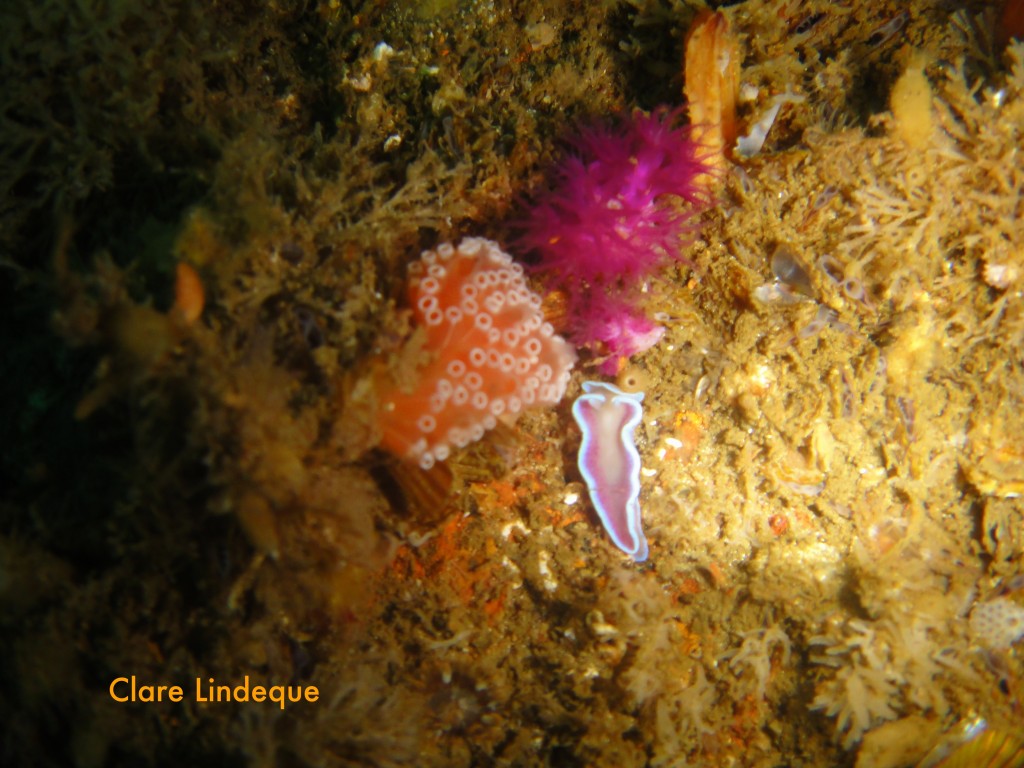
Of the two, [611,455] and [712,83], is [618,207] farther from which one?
[611,455]

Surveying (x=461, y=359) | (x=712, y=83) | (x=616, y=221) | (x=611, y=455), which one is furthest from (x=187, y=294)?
(x=712, y=83)

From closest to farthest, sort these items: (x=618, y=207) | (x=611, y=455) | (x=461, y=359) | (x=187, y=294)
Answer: (x=187, y=294) → (x=461, y=359) → (x=618, y=207) → (x=611, y=455)

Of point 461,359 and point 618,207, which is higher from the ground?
point 618,207

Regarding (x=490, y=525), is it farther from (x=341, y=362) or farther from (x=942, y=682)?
(x=942, y=682)

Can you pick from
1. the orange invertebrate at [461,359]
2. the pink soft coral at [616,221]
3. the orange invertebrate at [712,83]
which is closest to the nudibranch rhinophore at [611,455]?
the pink soft coral at [616,221]

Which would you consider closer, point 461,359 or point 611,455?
point 461,359

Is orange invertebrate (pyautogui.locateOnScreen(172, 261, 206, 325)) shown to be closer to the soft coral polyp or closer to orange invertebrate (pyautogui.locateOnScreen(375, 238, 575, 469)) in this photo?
orange invertebrate (pyautogui.locateOnScreen(375, 238, 575, 469))
